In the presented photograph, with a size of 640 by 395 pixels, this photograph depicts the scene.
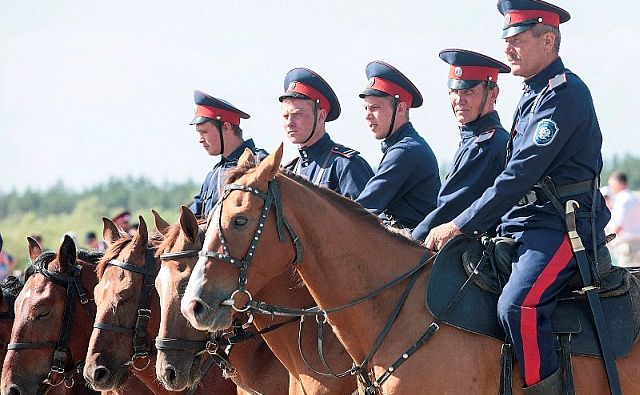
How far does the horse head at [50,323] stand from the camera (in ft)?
31.1

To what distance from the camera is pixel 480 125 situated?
8383 mm

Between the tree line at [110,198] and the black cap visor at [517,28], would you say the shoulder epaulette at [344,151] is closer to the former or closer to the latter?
the black cap visor at [517,28]

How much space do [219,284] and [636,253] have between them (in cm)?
1147

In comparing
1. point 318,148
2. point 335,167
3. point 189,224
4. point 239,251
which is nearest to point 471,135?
point 335,167

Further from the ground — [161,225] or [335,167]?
[335,167]

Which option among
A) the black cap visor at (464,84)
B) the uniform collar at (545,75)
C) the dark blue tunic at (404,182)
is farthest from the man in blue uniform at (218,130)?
the uniform collar at (545,75)

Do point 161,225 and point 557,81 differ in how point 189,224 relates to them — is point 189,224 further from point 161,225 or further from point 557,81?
point 557,81

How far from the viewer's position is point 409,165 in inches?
349

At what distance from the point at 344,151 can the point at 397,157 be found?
966 mm

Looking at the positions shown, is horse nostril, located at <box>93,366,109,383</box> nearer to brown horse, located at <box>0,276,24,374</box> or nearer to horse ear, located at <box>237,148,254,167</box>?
brown horse, located at <box>0,276,24,374</box>

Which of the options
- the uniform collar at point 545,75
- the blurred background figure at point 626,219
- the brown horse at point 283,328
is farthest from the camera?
the blurred background figure at point 626,219

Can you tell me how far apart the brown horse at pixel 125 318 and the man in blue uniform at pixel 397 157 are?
198cm

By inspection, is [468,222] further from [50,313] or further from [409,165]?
[50,313]

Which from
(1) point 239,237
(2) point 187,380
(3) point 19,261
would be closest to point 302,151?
(2) point 187,380
